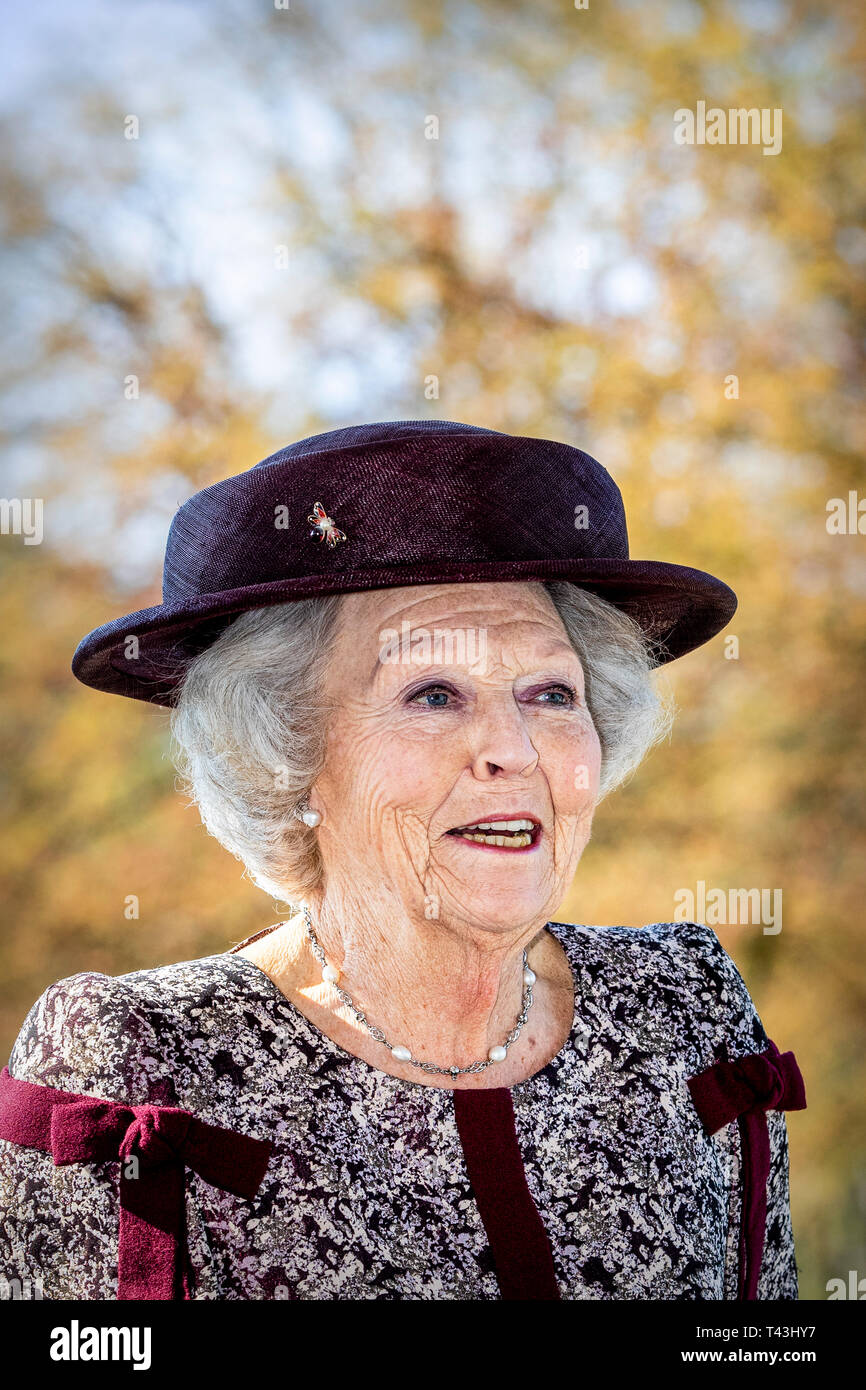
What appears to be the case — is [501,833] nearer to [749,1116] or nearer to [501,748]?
[501,748]

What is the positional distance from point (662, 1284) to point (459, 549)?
92cm

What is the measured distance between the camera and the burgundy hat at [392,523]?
1.42m

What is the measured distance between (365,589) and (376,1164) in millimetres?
674

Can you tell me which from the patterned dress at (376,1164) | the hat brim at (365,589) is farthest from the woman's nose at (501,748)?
the patterned dress at (376,1164)

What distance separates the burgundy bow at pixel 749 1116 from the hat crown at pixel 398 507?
0.73m

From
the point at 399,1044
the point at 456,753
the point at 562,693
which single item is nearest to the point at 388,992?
the point at 399,1044

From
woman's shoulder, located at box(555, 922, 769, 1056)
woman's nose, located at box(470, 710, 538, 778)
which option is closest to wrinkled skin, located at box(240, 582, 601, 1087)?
woman's nose, located at box(470, 710, 538, 778)

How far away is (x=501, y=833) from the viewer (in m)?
1.45

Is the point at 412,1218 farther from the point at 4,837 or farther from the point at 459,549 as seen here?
the point at 4,837

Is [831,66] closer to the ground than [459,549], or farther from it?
farther from it

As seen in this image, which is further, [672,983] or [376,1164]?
[672,983]

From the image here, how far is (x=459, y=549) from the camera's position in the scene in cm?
144

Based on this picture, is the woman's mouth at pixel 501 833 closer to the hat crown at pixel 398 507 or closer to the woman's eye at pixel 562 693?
the woman's eye at pixel 562 693
